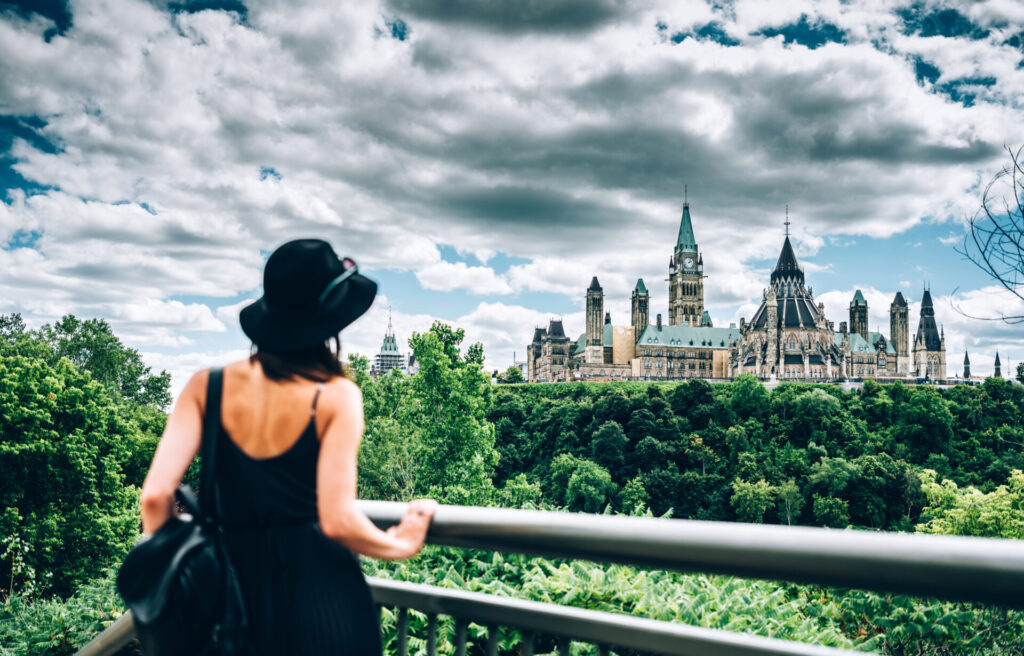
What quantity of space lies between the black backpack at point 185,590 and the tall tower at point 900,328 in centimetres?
11890

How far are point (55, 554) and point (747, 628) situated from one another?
71.3ft

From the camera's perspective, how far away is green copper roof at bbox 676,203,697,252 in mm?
124438

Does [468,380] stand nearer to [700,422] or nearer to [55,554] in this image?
[55,554]

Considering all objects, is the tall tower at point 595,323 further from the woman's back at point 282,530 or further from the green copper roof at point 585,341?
the woman's back at point 282,530

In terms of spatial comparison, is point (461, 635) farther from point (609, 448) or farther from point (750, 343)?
point (750, 343)

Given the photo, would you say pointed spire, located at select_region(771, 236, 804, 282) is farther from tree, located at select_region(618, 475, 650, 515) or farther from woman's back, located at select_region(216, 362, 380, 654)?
woman's back, located at select_region(216, 362, 380, 654)

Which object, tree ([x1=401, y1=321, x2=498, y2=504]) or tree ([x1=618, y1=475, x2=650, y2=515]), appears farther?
tree ([x1=618, y1=475, x2=650, y2=515])

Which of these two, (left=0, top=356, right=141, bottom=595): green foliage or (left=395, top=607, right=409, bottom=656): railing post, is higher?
(left=395, top=607, right=409, bottom=656): railing post

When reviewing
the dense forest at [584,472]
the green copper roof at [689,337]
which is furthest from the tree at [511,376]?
the dense forest at [584,472]

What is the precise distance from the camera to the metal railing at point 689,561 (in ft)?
3.95

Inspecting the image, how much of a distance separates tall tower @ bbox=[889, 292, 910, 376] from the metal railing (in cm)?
11842

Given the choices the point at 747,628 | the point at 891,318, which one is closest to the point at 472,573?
the point at 747,628

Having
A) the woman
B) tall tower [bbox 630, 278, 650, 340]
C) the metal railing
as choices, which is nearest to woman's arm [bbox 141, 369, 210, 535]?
the woman

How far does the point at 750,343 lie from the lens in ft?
315
